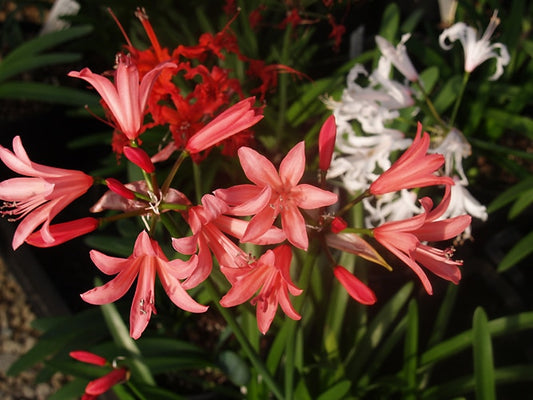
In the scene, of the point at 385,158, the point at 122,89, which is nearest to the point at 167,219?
the point at 122,89

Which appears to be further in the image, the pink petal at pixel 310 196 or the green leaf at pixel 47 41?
the green leaf at pixel 47 41

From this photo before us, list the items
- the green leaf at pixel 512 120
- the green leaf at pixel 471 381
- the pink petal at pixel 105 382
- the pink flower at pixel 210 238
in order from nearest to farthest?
the pink flower at pixel 210 238 → the pink petal at pixel 105 382 → the green leaf at pixel 471 381 → the green leaf at pixel 512 120

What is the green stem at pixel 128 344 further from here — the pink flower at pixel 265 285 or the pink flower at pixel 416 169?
the pink flower at pixel 416 169

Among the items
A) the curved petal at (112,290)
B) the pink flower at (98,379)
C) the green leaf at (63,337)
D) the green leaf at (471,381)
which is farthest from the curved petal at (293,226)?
the green leaf at (63,337)

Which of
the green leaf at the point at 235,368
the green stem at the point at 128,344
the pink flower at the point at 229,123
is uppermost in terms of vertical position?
the pink flower at the point at 229,123

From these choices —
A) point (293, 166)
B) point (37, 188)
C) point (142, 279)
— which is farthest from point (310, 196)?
point (37, 188)

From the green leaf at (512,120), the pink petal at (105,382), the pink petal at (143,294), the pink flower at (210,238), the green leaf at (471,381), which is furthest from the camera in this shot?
the green leaf at (512,120)

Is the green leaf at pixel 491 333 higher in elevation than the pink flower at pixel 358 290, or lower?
lower

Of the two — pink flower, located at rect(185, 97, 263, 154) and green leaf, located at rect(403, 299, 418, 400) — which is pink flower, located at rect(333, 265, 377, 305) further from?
green leaf, located at rect(403, 299, 418, 400)
